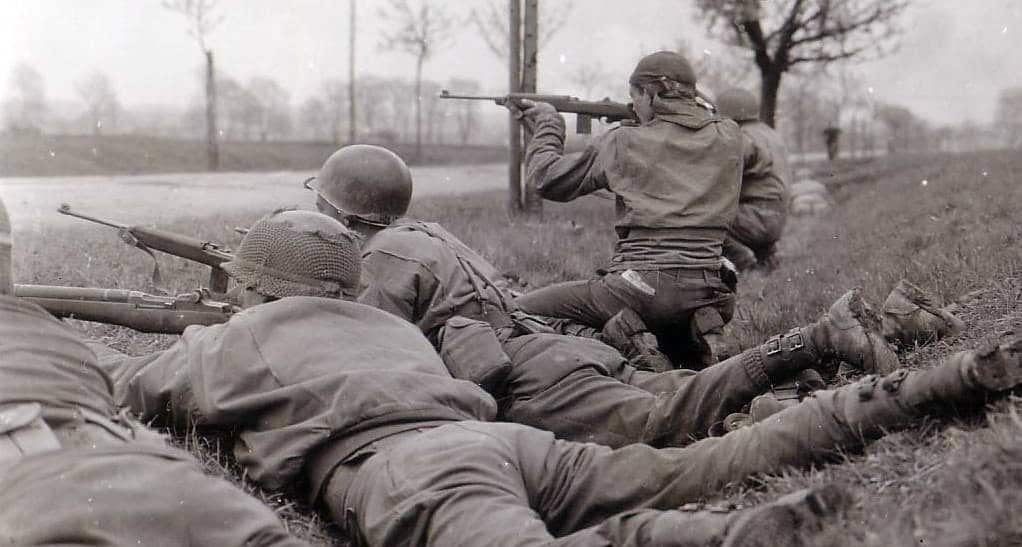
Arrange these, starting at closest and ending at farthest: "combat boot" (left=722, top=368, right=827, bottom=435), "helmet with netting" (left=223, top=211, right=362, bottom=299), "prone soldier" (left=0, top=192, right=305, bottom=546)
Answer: "prone soldier" (left=0, top=192, right=305, bottom=546)
"helmet with netting" (left=223, top=211, right=362, bottom=299)
"combat boot" (left=722, top=368, right=827, bottom=435)

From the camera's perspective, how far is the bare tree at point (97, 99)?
12.3 m

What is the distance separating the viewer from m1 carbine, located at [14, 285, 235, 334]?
14.7 ft

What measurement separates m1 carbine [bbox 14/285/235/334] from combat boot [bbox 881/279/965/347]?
291cm

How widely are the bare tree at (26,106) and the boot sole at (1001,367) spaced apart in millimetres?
5417

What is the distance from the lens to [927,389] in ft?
9.52

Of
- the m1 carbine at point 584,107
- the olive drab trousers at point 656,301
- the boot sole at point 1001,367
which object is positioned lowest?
the olive drab trousers at point 656,301

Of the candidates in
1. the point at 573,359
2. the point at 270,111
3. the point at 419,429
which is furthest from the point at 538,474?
the point at 270,111

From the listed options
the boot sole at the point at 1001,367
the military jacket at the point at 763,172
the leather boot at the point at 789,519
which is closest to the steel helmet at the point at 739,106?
the military jacket at the point at 763,172

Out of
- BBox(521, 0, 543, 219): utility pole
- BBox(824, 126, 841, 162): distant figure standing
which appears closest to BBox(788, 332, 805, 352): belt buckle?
BBox(521, 0, 543, 219): utility pole

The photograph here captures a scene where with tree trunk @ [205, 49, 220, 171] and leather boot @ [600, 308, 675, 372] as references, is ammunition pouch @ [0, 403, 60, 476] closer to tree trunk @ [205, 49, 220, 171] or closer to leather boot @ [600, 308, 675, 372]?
leather boot @ [600, 308, 675, 372]

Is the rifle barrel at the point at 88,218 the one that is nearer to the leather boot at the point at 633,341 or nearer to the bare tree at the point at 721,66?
the leather boot at the point at 633,341

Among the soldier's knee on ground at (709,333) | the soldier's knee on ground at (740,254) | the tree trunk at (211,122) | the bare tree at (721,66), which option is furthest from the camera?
the bare tree at (721,66)

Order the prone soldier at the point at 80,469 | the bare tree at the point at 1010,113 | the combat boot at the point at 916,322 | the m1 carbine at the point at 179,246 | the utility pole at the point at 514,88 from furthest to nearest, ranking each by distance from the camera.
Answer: the bare tree at the point at 1010,113, the utility pole at the point at 514,88, the m1 carbine at the point at 179,246, the combat boot at the point at 916,322, the prone soldier at the point at 80,469

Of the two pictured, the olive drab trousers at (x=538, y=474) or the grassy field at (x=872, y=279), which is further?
the olive drab trousers at (x=538, y=474)
